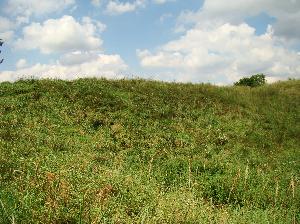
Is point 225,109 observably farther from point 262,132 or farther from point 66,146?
point 66,146

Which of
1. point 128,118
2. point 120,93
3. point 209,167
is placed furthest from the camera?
point 120,93

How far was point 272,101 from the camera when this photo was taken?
86.5 feet

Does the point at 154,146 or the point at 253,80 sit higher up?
the point at 253,80

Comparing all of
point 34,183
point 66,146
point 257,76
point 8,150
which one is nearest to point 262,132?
point 66,146

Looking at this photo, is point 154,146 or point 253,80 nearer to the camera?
point 154,146

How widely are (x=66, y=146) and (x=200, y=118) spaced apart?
8434 millimetres

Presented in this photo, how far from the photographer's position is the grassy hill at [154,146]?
29.9 feet

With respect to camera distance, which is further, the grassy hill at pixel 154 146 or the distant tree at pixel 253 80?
the distant tree at pixel 253 80

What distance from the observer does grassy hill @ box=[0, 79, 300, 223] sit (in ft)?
29.9

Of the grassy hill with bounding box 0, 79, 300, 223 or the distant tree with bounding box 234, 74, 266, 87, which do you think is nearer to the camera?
the grassy hill with bounding box 0, 79, 300, 223

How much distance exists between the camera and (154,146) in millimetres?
17766

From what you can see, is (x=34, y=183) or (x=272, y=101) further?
(x=272, y=101)

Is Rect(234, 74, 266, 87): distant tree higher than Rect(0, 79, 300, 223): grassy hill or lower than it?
higher

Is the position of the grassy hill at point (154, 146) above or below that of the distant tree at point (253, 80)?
below
